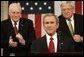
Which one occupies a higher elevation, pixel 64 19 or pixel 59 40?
pixel 64 19

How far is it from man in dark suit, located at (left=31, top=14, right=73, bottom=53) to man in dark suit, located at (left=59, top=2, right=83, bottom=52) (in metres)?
0.04

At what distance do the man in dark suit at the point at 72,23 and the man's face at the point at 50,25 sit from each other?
0.06 meters

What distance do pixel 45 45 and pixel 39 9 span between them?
0.31 metres

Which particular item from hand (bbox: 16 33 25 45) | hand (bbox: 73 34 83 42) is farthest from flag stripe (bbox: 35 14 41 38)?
hand (bbox: 73 34 83 42)

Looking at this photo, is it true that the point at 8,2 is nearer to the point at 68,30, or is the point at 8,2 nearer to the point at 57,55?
the point at 68,30

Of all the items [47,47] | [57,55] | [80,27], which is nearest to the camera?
[57,55]

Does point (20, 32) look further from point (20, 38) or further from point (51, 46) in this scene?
point (51, 46)

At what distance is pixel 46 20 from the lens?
1311 millimetres

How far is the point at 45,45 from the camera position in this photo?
4.20 feet

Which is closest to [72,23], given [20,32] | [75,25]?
[75,25]

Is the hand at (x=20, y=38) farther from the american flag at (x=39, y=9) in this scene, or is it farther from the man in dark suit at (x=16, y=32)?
the american flag at (x=39, y=9)

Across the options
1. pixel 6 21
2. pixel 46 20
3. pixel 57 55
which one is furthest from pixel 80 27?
pixel 57 55

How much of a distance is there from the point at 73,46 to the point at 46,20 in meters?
0.24

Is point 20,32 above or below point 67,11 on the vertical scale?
below
